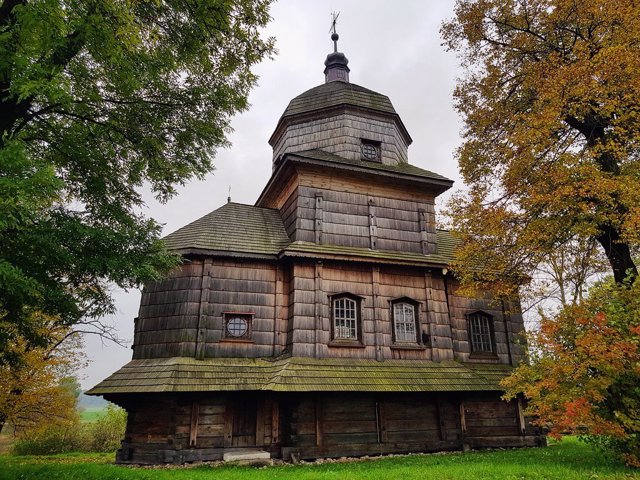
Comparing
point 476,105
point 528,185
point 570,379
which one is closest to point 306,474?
point 570,379

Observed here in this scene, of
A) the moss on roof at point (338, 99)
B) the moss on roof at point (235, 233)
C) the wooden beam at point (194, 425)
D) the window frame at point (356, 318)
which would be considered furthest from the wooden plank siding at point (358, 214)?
the wooden beam at point (194, 425)

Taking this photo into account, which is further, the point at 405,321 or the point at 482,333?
the point at 482,333

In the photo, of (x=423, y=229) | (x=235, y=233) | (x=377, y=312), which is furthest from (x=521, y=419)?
(x=235, y=233)

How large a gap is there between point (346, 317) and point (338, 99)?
9.24m

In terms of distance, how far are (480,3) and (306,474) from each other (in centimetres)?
1384

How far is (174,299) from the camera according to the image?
1348cm

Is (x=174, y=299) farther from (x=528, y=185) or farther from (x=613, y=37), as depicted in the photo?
(x=613, y=37)

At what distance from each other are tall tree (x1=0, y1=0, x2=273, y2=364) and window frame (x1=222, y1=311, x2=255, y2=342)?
14.1 ft

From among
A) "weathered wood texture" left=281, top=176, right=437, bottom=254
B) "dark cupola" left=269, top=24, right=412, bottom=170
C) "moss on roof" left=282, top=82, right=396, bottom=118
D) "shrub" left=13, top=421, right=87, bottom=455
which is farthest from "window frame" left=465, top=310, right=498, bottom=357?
"shrub" left=13, top=421, right=87, bottom=455

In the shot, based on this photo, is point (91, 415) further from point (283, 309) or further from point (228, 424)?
point (283, 309)

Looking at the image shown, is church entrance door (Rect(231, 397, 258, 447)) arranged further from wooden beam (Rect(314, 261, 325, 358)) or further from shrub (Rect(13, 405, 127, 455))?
shrub (Rect(13, 405, 127, 455))

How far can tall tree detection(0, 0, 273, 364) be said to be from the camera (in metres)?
6.47

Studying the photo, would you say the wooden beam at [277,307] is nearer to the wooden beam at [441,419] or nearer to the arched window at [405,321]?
the arched window at [405,321]

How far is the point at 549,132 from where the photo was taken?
409 inches
